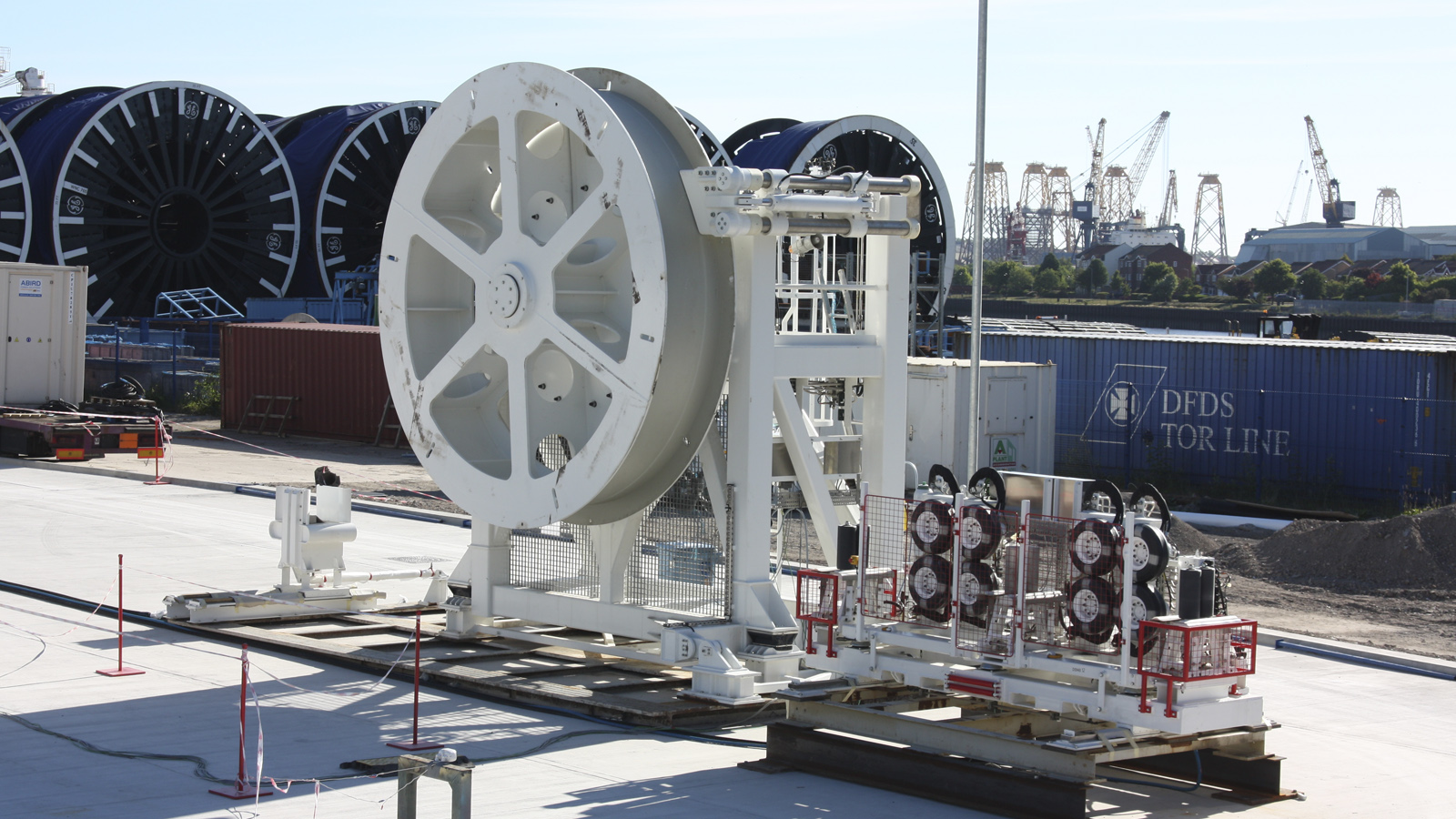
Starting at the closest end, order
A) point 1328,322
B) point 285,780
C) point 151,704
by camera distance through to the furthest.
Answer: point 285,780
point 151,704
point 1328,322

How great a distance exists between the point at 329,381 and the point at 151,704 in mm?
22922

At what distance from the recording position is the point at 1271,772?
8.88 m

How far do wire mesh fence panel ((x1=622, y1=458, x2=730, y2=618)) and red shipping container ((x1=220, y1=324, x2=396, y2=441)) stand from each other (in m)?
20.4

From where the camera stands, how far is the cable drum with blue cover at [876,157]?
40344mm

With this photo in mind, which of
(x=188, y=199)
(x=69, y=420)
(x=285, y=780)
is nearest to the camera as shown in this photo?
(x=285, y=780)

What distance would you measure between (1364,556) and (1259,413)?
853 centimetres

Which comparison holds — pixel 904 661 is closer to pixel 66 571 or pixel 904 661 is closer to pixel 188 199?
pixel 66 571

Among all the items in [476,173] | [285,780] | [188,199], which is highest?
[188,199]

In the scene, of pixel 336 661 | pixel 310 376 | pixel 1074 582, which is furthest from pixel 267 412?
pixel 1074 582

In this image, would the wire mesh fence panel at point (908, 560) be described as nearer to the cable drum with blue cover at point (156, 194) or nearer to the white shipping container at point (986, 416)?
the white shipping container at point (986, 416)

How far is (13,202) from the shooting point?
42.2 meters

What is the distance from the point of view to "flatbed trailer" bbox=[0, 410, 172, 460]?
27016 millimetres

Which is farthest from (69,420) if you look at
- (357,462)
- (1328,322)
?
(1328,322)

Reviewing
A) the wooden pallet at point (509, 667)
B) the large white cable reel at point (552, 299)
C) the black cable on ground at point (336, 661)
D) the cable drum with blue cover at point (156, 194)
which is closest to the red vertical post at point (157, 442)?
the black cable on ground at point (336, 661)
